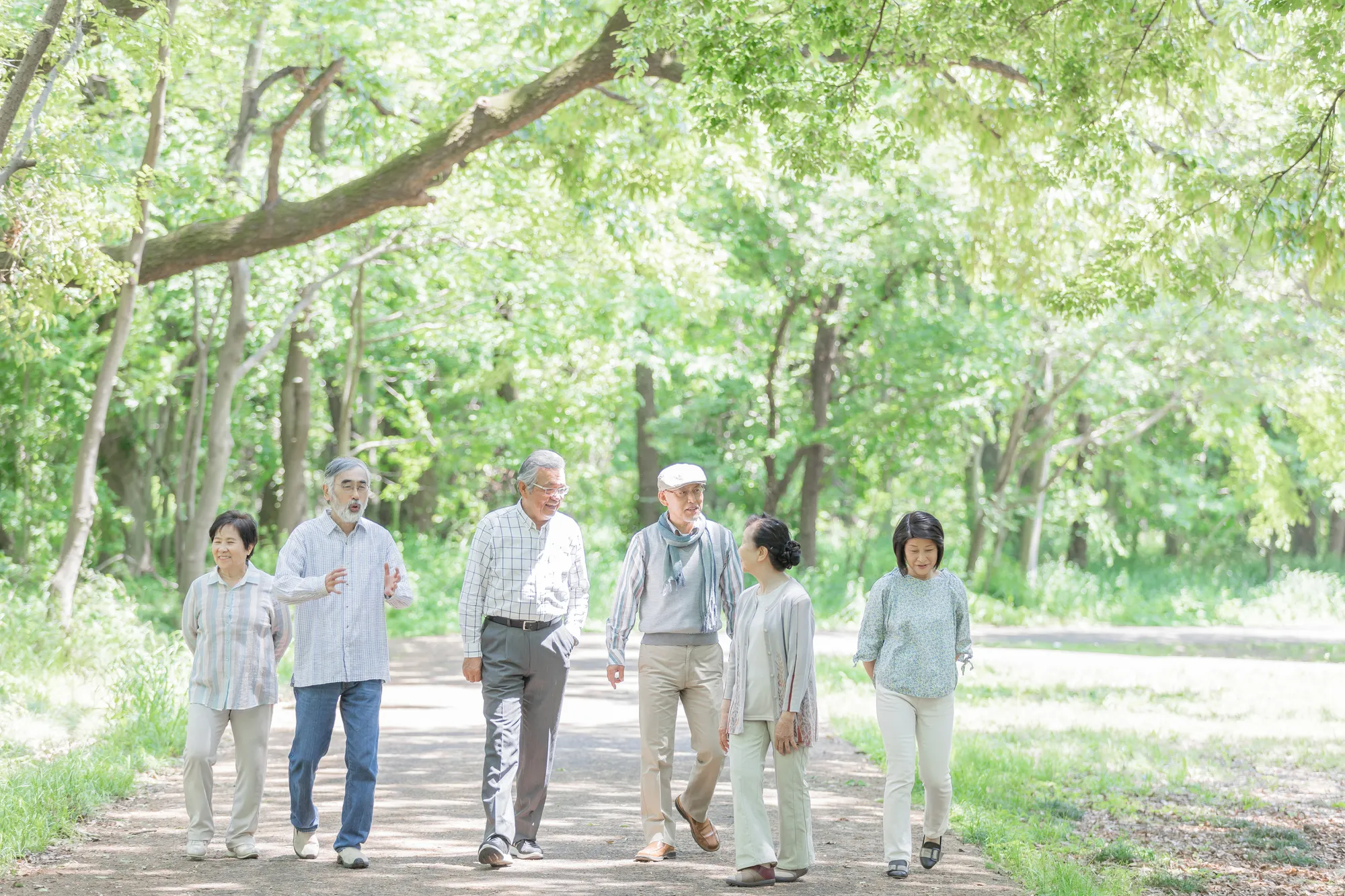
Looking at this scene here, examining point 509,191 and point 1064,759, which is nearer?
point 1064,759

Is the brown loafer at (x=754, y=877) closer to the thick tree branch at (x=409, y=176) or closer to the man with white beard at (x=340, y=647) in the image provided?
the man with white beard at (x=340, y=647)

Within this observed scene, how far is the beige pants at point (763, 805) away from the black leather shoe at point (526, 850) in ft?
3.38

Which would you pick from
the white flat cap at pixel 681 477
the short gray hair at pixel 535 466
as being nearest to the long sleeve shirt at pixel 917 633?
the white flat cap at pixel 681 477

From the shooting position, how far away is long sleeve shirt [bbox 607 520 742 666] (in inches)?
281

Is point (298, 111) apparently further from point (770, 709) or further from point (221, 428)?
point (770, 709)

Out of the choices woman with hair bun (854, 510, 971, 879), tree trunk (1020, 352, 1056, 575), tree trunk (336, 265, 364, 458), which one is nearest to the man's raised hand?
woman with hair bun (854, 510, 971, 879)

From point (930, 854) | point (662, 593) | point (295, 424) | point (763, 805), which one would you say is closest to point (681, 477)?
point (662, 593)

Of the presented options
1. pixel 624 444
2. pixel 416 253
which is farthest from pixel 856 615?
pixel 624 444

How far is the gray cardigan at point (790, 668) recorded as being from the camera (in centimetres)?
656

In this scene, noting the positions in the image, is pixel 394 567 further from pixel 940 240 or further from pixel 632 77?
pixel 940 240

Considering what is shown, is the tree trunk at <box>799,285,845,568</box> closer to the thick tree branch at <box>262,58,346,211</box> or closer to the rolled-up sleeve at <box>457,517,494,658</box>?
the thick tree branch at <box>262,58,346,211</box>

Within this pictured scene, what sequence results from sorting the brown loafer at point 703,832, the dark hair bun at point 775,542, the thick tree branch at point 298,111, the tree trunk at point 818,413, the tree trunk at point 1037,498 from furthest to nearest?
the tree trunk at point 1037,498 → the tree trunk at point 818,413 → the thick tree branch at point 298,111 → the brown loafer at point 703,832 → the dark hair bun at point 775,542

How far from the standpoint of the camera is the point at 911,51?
9703 millimetres

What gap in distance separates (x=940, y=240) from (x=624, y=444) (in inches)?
576
